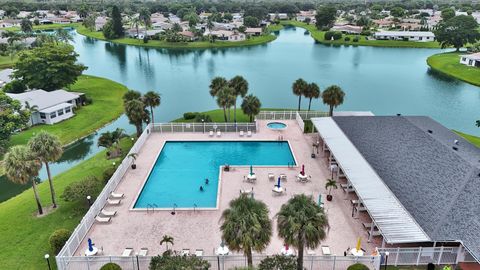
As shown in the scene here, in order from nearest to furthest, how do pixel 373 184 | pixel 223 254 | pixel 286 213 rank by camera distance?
1. pixel 286 213
2. pixel 223 254
3. pixel 373 184

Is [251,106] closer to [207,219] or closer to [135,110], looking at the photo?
[135,110]

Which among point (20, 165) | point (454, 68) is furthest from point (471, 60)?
point (20, 165)

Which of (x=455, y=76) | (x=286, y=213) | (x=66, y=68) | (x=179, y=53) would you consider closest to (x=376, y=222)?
(x=286, y=213)

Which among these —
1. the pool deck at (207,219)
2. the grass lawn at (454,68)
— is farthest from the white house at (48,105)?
the grass lawn at (454,68)

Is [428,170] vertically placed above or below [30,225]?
above

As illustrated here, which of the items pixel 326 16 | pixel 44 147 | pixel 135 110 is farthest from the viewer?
pixel 326 16

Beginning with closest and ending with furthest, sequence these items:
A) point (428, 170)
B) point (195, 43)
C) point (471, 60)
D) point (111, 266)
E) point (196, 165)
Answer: point (111, 266) < point (428, 170) < point (196, 165) < point (471, 60) < point (195, 43)

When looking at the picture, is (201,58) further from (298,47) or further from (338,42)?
(338,42)
